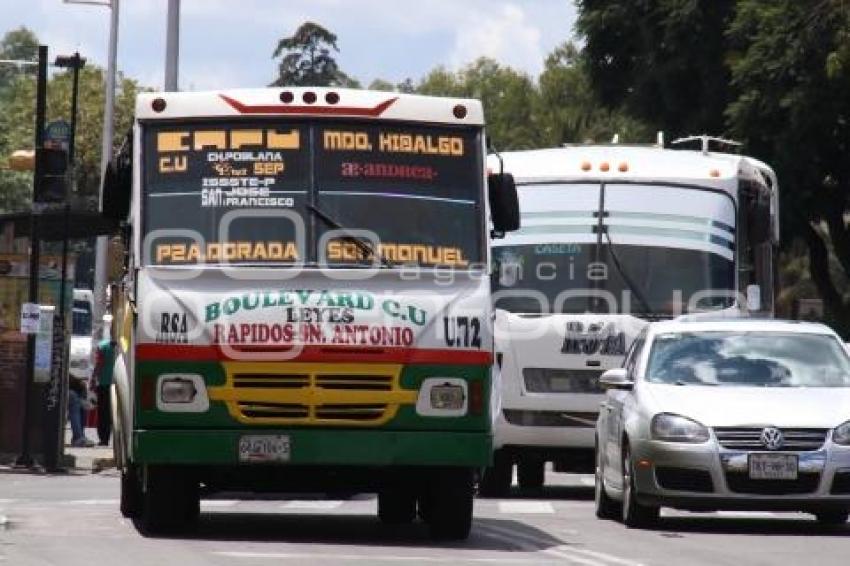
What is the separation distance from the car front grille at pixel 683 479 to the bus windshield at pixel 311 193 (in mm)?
2737

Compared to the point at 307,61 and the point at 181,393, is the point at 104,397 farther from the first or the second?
the point at 307,61

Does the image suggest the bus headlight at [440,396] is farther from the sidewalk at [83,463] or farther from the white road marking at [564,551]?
the sidewalk at [83,463]

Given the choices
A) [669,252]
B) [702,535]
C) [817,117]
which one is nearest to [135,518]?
[702,535]

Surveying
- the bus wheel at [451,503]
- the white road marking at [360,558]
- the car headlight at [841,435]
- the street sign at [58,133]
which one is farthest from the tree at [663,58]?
the white road marking at [360,558]

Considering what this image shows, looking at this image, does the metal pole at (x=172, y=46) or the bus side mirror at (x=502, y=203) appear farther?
the metal pole at (x=172, y=46)

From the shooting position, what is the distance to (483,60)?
13588cm

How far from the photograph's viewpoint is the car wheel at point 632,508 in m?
18.8

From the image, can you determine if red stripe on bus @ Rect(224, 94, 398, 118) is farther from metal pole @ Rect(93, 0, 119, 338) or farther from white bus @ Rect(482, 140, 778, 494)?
metal pole @ Rect(93, 0, 119, 338)

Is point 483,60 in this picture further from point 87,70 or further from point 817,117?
point 817,117

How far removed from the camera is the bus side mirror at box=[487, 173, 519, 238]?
55.4ft

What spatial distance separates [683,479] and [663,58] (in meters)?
35.5

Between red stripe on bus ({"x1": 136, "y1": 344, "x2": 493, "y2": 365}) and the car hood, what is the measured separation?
2888mm

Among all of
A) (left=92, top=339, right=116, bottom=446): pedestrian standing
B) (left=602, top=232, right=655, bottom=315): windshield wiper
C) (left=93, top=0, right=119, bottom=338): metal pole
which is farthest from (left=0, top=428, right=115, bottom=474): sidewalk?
(left=93, top=0, right=119, bottom=338): metal pole

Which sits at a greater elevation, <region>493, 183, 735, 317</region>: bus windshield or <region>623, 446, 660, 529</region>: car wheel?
<region>493, 183, 735, 317</region>: bus windshield
